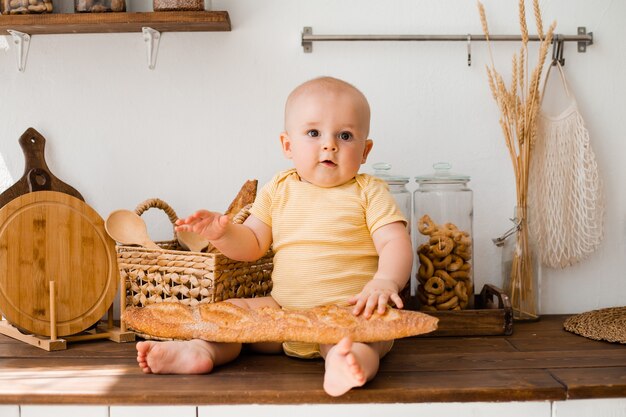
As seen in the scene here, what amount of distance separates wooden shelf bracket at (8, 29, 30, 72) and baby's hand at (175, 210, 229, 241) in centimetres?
74

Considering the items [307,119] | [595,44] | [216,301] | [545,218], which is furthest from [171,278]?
[595,44]

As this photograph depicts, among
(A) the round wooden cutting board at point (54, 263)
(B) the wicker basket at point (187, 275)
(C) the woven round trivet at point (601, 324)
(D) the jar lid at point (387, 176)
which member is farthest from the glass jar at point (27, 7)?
(C) the woven round trivet at point (601, 324)

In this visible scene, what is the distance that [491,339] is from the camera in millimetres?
1492

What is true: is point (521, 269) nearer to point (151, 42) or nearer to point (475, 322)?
point (475, 322)

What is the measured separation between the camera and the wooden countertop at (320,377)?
1108mm

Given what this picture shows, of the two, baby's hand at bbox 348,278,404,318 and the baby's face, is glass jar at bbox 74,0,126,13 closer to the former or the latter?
the baby's face

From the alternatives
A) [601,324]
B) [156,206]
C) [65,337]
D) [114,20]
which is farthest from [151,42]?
[601,324]

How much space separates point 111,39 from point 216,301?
77 centimetres

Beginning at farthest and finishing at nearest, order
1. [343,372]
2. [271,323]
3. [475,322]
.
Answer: [475,322] → [271,323] → [343,372]

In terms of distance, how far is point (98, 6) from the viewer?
160 centimetres

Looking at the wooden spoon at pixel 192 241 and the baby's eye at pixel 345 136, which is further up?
the baby's eye at pixel 345 136

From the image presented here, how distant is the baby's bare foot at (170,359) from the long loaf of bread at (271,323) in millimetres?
30

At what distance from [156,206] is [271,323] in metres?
0.56

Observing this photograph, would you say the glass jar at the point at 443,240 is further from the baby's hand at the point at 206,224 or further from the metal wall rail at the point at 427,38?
the baby's hand at the point at 206,224
